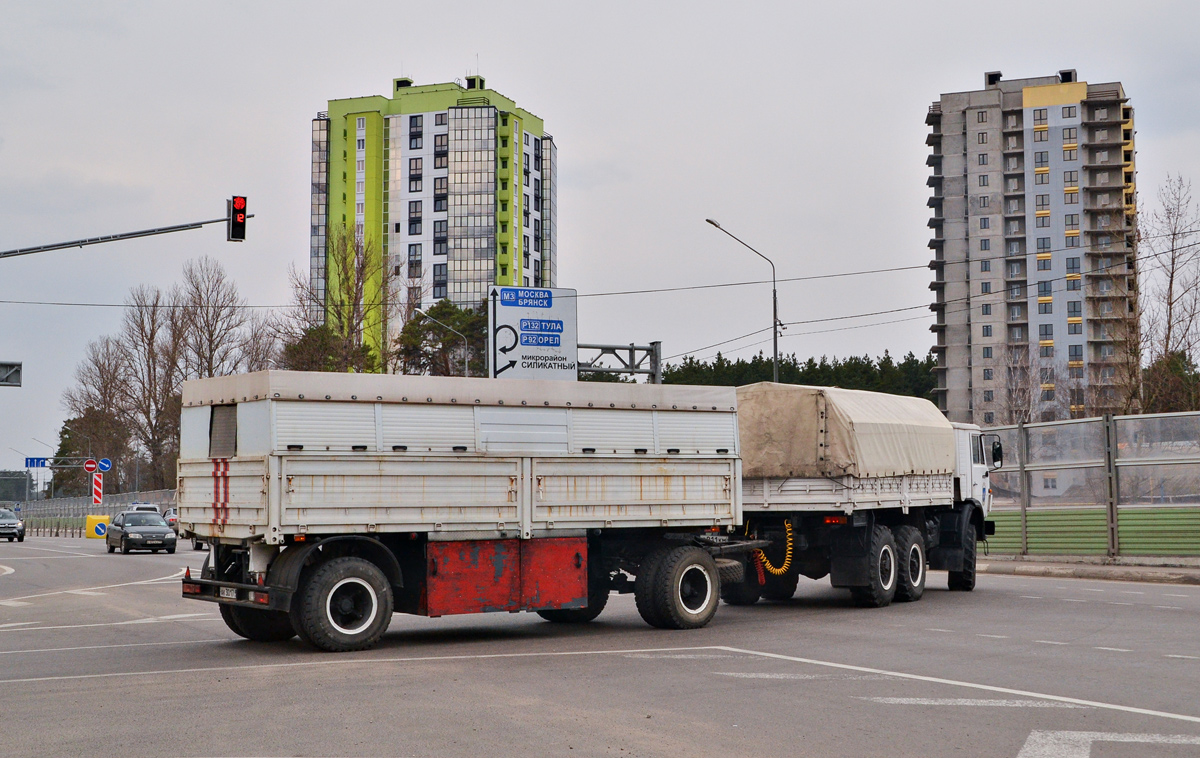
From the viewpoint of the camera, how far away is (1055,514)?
87.3ft

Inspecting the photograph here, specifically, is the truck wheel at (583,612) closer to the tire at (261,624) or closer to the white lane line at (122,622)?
the tire at (261,624)

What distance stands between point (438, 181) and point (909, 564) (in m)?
99.4

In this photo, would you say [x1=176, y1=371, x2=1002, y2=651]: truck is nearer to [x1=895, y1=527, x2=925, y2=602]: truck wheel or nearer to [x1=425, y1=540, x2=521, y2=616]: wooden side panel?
[x1=425, y1=540, x2=521, y2=616]: wooden side panel

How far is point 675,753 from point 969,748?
1.82 metres

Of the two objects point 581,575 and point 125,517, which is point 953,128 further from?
point 581,575

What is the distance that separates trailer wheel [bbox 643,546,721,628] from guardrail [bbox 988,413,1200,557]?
45.1 ft

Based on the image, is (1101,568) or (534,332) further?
(534,332)

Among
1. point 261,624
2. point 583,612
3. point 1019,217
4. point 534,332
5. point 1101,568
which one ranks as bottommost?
point 1101,568

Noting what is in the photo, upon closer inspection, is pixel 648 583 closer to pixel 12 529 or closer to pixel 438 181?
pixel 12 529

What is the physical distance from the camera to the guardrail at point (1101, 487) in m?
24.4

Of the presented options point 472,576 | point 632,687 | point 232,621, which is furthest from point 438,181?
point 632,687

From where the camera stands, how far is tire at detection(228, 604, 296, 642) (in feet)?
43.9

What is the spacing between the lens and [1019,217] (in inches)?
4313

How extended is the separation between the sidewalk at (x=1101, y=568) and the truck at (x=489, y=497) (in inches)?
338
